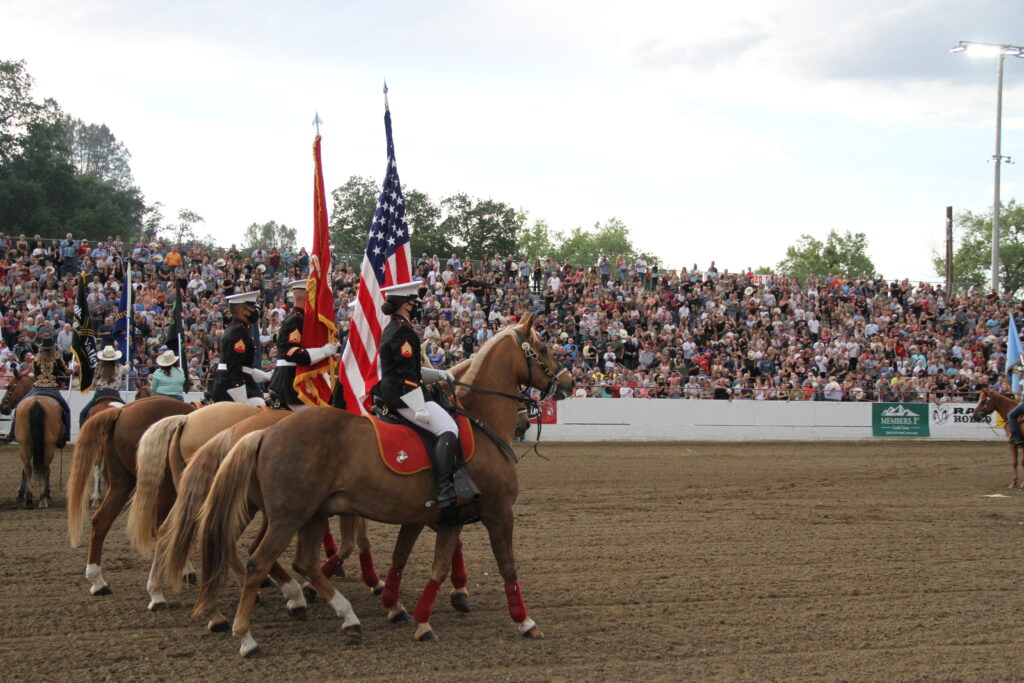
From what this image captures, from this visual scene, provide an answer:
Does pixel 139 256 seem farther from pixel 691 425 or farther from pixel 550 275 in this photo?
pixel 691 425

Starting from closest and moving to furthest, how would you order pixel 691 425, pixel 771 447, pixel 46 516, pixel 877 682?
pixel 877 682 < pixel 46 516 < pixel 771 447 < pixel 691 425

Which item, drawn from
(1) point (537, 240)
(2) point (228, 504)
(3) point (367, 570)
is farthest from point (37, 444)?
(1) point (537, 240)

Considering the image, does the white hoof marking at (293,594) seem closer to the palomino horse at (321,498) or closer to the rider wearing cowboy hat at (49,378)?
the palomino horse at (321,498)

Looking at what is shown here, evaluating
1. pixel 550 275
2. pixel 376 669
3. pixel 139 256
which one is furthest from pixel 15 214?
pixel 376 669

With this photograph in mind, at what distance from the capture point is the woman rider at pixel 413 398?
7023 millimetres

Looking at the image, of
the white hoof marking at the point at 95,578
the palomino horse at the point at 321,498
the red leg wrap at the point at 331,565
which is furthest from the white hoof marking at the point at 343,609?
the white hoof marking at the point at 95,578

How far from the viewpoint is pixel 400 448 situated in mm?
6961

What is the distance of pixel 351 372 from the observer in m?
9.22

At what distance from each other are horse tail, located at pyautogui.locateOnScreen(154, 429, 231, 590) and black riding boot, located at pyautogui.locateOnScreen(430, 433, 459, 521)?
5.61 feet

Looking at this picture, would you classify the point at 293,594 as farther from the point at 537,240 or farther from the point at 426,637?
the point at 537,240

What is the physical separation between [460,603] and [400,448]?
5.83 feet

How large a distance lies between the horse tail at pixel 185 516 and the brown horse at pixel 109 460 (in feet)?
5.57

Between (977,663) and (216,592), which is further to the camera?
(216,592)

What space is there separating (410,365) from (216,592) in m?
2.27
